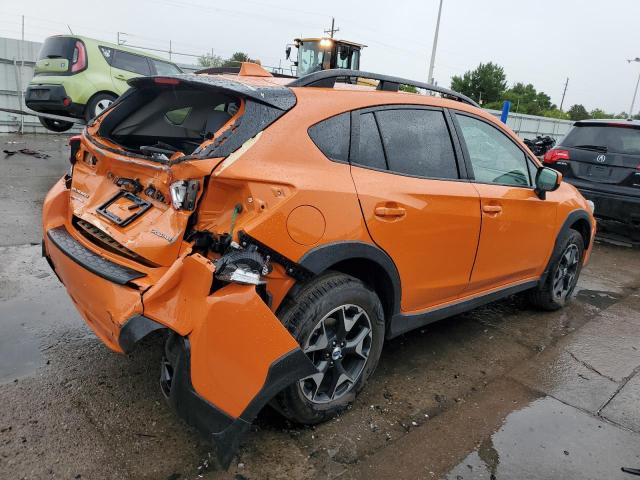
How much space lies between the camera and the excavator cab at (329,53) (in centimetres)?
1355

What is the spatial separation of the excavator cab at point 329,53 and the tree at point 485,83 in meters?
39.3

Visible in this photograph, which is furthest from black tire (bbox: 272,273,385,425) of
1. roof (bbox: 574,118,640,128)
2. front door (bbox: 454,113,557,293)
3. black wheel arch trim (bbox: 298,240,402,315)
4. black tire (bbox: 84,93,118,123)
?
black tire (bbox: 84,93,118,123)

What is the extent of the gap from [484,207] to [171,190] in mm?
1940

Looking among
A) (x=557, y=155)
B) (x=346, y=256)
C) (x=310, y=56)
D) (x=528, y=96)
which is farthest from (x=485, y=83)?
(x=346, y=256)

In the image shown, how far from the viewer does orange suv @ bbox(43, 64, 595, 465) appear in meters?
2.02

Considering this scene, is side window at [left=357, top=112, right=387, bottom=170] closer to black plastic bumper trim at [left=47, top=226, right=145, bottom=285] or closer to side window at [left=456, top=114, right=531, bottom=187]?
side window at [left=456, top=114, right=531, bottom=187]

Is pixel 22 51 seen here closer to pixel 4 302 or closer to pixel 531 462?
pixel 4 302

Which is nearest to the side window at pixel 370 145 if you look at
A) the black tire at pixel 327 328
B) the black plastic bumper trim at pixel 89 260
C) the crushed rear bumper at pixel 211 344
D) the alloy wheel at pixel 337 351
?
the black tire at pixel 327 328

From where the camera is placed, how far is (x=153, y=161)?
2.49 meters

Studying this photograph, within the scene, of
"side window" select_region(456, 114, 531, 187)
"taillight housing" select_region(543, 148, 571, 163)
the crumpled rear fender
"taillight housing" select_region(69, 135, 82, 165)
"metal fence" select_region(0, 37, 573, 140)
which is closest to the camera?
the crumpled rear fender

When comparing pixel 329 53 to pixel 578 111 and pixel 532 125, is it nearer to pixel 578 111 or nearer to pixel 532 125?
pixel 532 125

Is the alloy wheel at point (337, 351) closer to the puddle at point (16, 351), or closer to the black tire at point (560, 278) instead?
the puddle at point (16, 351)

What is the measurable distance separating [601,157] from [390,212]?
18.2ft

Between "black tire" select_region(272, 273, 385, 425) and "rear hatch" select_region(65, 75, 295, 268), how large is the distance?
627mm
